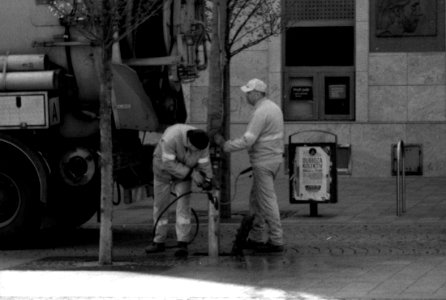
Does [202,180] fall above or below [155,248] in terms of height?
above

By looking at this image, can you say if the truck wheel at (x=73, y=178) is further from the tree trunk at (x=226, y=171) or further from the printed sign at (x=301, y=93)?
the printed sign at (x=301, y=93)

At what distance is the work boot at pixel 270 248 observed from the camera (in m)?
13.4

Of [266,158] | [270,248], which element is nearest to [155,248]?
[270,248]

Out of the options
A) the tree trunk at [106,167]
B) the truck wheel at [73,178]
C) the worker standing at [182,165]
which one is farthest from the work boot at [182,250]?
the truck wheel at [73,178]

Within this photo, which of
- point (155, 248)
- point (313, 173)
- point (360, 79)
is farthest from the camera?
point (360, 79)

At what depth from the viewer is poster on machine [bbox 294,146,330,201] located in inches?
661

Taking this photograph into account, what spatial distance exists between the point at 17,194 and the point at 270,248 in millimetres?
3019

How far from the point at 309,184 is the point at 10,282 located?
614 centimetres

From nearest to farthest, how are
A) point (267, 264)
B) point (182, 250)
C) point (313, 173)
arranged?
point (267, 264), point (182, 250), point (313, 173)

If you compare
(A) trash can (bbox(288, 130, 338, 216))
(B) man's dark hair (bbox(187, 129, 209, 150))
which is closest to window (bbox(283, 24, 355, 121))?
(A) trash can (bbox(288, 130, 338, 216))

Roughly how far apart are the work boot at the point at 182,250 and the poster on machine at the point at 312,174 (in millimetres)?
3762

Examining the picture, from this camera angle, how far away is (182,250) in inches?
525

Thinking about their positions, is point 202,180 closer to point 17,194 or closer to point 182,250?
point 182,250

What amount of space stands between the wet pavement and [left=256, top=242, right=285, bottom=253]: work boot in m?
0.15
